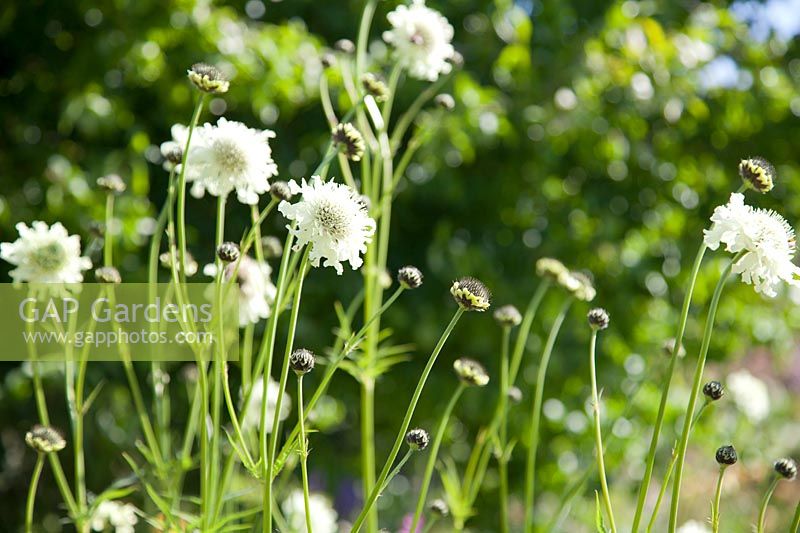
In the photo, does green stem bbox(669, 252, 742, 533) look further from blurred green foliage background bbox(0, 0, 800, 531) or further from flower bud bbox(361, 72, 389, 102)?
blurred green foliage background bbox(0, 0, 800, 531)

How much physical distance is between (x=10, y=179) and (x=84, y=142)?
0.61 feet

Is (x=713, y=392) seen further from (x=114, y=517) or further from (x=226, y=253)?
(x=114, y=517)

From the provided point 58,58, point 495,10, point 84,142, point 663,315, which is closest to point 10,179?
point 84,142

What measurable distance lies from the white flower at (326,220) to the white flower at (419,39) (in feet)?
1.56

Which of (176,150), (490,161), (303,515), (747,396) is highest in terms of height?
(490,161)

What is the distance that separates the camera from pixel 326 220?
29.8 inches

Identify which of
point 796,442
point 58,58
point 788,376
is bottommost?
point 796,442

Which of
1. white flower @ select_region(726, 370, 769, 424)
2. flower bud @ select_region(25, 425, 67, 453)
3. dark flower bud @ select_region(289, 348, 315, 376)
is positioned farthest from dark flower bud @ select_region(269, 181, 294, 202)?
white flower @ select_region(726, 370, 769, 424)

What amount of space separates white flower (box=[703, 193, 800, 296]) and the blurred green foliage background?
1.12 meters

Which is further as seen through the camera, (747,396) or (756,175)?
(747,396)

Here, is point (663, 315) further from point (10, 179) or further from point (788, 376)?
point (788, 376)

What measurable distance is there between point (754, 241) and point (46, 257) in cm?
77

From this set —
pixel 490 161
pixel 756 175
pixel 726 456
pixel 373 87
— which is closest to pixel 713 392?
pixel 726 456

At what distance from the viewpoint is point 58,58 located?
1.95 m
